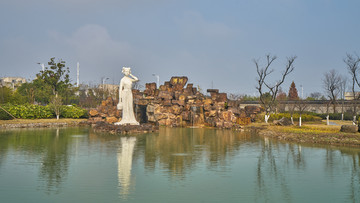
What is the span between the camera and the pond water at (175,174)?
9.92m

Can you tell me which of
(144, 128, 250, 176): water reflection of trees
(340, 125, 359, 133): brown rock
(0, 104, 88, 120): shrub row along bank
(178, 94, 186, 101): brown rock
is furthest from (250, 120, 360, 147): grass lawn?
(0, 104, 88, 120): shrub row along bank

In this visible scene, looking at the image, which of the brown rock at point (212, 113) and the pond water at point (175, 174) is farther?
the brown rock at point (212, 113)

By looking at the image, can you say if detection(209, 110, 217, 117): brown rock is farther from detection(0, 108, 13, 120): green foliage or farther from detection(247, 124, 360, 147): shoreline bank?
detection(0, 108, 13, 120): green foliage

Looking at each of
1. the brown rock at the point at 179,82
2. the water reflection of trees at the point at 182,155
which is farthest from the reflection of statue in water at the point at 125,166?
the brown rock at the point at 179,82

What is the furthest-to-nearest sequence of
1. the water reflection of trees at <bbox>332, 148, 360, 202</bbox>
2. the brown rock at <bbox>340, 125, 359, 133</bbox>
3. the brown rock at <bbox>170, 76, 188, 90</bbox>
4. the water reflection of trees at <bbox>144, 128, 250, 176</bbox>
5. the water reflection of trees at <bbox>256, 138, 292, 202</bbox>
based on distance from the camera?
1. the brown rock at <bbox>170, 76, 188, 90</bbox>
2. the brown rock at <bbox>340, 125, 359, 133</bbox>
3. the water reflection of trees at <bbox>144, 128, 250, 176</bbox>
4. the water reflection of trees at <bbox>332, 148, 360, 202</bbox>
5. the water reflection of trees at <bbox>256, 138, 292, 202</bbox>

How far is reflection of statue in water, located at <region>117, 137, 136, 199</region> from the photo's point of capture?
10463 millimetres

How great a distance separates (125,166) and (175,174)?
2455 mm

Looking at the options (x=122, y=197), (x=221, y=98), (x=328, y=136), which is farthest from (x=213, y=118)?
(x=122, y=197)

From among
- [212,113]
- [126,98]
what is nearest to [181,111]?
[212,113]

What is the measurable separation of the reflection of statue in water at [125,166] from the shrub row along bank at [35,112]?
66.6ft

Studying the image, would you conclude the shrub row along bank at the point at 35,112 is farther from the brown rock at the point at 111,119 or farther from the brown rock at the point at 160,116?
the brown rock at the point at 160,116

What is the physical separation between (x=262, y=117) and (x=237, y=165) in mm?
27572

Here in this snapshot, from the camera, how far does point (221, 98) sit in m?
43.1

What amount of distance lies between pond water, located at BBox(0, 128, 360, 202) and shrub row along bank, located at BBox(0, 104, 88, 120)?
57.2 feet
